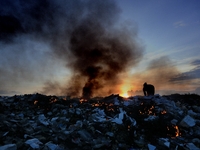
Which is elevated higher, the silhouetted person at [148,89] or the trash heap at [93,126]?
the silhouetted person at [148,89]

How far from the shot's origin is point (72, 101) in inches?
572

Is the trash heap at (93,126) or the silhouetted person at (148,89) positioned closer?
the trash heap at (93,126)

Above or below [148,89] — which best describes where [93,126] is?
below

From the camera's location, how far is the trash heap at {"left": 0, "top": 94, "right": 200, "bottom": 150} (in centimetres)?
849

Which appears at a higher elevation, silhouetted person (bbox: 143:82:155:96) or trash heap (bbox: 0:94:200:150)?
silhouetted person (bbox: 143:82:155:96)

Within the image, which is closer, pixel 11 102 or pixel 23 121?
pixel 23 121

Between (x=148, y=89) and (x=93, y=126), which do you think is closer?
(x=93, y=126)

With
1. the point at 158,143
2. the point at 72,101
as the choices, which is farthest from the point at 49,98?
the point at 158,143

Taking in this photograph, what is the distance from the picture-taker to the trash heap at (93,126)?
849 cm

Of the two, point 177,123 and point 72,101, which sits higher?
point 72,101

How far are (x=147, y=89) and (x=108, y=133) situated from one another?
34.0ft

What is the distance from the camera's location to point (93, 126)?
10.2 meters

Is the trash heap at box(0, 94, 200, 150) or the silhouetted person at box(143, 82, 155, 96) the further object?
the silhouetted person at box(143, 82, 155, 96)

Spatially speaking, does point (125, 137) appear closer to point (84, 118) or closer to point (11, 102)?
point (84, 118)
